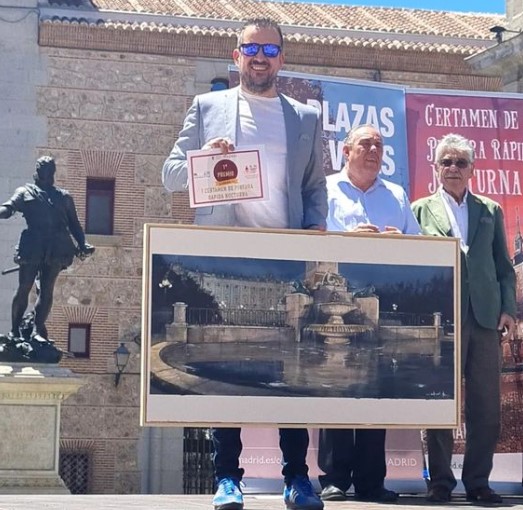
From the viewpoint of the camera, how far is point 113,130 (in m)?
25.3

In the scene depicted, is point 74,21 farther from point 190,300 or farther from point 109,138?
point 190,300

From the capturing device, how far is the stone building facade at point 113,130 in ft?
80.0

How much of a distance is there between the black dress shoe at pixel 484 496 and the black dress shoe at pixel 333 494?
64 cm

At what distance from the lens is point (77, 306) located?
977 inches

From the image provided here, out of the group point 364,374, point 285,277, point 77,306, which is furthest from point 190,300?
point 77,306

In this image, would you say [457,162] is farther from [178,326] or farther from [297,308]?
[178,326]

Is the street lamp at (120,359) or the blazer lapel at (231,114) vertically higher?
the blazer lapel at (231,114)

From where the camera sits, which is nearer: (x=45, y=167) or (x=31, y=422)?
(x=31, y=422)

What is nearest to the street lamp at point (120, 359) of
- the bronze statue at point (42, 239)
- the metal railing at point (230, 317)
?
the bronze statue at point (42, 239)

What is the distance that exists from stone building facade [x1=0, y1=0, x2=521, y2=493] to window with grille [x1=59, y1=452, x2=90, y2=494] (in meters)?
0.09

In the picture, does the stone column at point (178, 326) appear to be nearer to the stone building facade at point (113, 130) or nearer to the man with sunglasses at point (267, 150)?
the man with sunglasses at point (267, 150)

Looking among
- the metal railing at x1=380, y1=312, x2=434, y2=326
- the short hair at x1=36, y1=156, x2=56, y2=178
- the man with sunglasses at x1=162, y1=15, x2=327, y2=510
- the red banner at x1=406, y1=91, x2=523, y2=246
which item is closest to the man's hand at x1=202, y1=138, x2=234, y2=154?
the man with sunglasses at x1=162, y1=15, x2=327, y2=510

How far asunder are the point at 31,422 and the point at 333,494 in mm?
6688

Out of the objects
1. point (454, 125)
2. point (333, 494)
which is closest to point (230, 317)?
point (333, 494)
